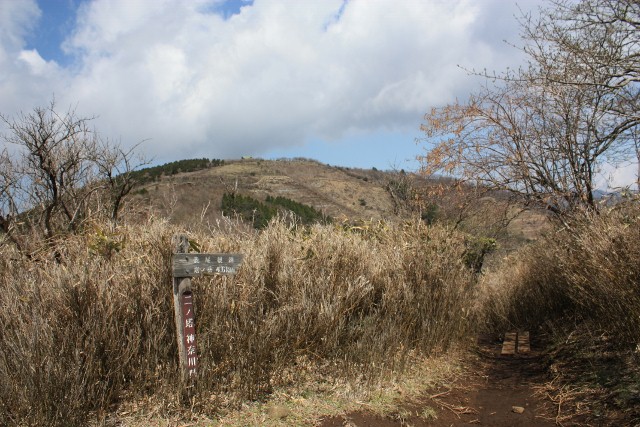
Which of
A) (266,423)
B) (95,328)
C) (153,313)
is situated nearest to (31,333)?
(95,328)

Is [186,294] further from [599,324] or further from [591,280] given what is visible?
[599,324]

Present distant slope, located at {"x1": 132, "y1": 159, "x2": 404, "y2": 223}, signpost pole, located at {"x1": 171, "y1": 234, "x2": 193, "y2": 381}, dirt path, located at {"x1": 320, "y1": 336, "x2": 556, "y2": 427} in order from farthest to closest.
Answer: distant slope, located at {"x1": 132, "y1": 159, "x2": 404, "y2": 223}, dirt path, located at {"x1": 320, "y1": 336, "x2": 556, "y2": 427}, signpost pole, located at {"x1": 171, "y1": 234, "x2": 193, "y2": 381}

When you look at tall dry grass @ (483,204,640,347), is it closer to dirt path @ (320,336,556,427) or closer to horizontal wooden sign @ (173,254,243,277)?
dirt path @ (320,336,556,427)

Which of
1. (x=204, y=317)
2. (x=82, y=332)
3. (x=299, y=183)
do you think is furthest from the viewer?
(x=299, y=183)

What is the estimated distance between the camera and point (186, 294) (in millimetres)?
4688

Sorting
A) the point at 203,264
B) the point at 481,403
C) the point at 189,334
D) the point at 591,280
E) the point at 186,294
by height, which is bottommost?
the point at 481,403

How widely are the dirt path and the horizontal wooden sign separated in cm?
170

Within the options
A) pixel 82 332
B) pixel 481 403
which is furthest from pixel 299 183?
pixel 82 332

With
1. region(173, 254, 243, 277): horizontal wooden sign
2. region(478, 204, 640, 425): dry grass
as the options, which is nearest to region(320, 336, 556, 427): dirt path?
region(478, 204, 640, 425): dry grass

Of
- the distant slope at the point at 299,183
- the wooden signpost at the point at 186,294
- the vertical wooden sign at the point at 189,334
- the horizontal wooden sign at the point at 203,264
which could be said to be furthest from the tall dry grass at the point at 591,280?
the distant slope at the point at 299,183

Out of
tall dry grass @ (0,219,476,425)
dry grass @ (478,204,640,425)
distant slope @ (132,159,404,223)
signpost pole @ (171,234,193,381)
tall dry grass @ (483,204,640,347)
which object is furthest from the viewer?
distant slope @ (132,159,404,223)

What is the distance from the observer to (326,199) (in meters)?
52.9

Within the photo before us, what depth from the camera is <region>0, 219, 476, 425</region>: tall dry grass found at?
159 inches

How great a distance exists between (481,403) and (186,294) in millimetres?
3764
